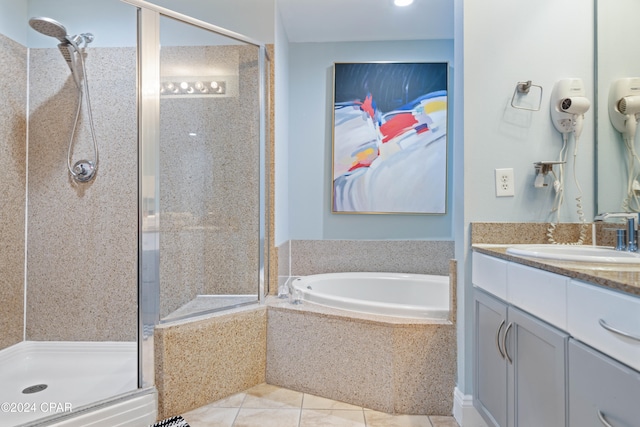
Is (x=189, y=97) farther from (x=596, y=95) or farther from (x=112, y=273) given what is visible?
(x=596, y=95)

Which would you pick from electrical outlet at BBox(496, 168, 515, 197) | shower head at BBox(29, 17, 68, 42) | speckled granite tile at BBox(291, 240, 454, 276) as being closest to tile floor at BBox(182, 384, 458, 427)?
speckled granite tile at BBox(291, 240, 454, 276)

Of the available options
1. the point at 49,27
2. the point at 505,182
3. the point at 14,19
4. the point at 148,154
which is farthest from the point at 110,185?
the point at 505,182

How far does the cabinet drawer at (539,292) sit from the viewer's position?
0.97 meters

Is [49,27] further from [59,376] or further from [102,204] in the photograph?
[59,376]

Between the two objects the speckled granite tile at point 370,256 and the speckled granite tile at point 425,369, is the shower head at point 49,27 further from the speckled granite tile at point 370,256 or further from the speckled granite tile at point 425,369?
the speckled granite tile at point 425,369

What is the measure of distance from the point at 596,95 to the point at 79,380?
2.97 m

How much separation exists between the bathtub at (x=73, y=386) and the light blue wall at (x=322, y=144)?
4.83ft

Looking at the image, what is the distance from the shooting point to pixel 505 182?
1.64 meters

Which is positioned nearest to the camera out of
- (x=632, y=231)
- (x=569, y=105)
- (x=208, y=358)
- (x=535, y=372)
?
(x=535, y=372)

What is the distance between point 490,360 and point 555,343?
1.56ft

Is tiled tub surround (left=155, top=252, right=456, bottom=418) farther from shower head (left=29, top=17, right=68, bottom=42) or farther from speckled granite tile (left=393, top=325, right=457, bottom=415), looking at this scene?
shower head (left=29, top=17, right=68, bottom=42)

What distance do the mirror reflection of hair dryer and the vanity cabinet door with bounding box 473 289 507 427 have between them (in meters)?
0.74

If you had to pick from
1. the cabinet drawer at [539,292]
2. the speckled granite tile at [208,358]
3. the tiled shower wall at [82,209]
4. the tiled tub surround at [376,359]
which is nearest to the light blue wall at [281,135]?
the speckled granite tile at [208,358]

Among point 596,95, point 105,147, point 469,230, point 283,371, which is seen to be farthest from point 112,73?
point 596,95
